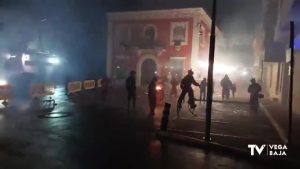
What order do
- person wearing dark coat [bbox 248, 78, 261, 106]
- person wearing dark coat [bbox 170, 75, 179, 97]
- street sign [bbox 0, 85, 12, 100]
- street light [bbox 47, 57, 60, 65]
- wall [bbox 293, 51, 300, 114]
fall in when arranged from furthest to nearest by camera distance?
street light [bbox 47, 57, 60, 65] < person wearing dark coat [bbox 170, 75, 179, 97] < person wearing dark coat [bbox 248, 78, 261, 106] < wall [bbox 293, 51, 300, 114] < street sign [bbox 0, 85, 12, 100]

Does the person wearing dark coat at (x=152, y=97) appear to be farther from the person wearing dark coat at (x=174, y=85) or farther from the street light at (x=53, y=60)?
the street light at (x=53, y=60)

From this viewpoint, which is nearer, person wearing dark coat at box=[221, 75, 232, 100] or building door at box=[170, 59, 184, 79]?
person wearing dark coat at box=[221, 75, 232, 100]

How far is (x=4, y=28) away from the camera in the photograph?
85.0ft

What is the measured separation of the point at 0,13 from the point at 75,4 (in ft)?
51.4

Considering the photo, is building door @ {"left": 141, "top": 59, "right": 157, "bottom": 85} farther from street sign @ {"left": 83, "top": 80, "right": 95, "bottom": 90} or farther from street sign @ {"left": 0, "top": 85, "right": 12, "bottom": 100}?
street sign @ {"left": 0, "top": 85, "right": 12, "bottom": 100}

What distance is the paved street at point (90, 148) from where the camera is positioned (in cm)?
677

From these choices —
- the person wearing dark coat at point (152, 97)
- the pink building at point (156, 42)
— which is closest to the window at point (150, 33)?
the pink building at point (156, 42)

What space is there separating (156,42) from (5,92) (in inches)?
804

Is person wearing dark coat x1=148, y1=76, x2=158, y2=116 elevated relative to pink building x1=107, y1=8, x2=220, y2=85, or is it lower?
lower

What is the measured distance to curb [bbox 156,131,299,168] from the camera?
7246mm

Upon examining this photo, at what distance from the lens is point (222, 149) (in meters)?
8.32

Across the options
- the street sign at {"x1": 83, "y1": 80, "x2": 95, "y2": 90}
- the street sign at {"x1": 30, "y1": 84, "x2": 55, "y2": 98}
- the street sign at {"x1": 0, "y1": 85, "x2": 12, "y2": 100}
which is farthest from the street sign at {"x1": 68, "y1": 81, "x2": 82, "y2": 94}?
the street sign at {"x1": 0, "y1": 85, "x2": 12, "y2": 100}

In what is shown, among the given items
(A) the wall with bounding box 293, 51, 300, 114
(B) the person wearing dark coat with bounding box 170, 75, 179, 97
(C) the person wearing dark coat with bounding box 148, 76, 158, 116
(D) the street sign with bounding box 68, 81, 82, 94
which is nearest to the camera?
(C) the person wearing dark coat with bounding box 148, 76, 158, 116

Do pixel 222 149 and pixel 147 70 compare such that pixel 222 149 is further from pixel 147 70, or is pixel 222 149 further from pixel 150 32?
pixel 150 32
